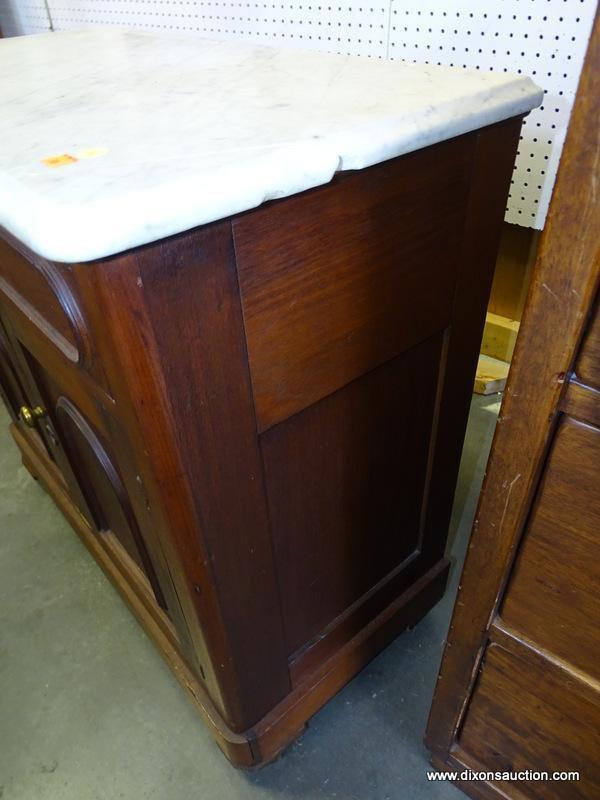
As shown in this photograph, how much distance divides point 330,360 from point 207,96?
0.31 meters

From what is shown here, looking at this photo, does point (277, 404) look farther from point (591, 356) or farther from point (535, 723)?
point (535, 723)

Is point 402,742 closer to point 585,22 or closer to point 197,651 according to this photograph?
point 197,651

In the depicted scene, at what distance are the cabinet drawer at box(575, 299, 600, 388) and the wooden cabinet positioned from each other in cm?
23

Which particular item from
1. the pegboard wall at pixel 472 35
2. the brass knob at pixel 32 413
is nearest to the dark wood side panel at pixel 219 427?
the brass knob at pixel 32 413

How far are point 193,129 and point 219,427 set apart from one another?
266 millimetres

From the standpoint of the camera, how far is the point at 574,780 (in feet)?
2.23

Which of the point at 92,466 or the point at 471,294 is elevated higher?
the point at 471,294

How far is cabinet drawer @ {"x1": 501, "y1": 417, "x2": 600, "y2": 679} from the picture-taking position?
0.48m

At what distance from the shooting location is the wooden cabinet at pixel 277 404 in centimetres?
48

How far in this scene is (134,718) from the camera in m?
1.01

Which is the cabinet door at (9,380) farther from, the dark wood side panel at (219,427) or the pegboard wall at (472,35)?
the pegboard wall at (472,35)

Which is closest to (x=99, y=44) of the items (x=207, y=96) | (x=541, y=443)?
(x=207, y=96)

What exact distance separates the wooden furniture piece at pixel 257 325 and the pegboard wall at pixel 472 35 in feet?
1.40

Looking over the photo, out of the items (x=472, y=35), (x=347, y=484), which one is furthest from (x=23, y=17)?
(x=347, y=484)
